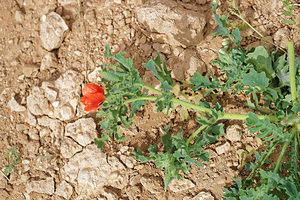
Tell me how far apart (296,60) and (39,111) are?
8.46 ft

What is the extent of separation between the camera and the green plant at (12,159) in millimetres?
3257

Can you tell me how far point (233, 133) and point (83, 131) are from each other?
1.45 metres

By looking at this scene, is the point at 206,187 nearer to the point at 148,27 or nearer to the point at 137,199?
the point at 137,199

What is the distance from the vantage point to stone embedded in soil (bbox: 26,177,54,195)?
3.05 metres

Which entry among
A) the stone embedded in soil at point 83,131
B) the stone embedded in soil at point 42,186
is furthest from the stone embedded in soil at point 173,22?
the stone embedded in soil at point 42,186

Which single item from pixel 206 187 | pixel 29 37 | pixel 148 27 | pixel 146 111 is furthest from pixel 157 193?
pixel 29 37

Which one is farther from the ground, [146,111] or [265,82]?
[265,82]

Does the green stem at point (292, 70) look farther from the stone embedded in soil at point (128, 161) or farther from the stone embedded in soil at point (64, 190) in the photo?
the stone embedded in soil at point (64, 190)

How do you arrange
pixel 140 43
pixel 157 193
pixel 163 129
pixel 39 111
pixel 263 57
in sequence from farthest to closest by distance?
pixel 39 111 < pixel 140 43 < pixel 163 129 < pixel 157 193 < pixel 263 57

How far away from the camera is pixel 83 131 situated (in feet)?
9.98

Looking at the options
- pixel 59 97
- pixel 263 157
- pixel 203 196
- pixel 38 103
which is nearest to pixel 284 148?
pixel 263 157

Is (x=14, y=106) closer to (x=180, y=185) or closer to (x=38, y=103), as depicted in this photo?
(x=38, y=103)

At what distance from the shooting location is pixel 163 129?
2857 millimetres

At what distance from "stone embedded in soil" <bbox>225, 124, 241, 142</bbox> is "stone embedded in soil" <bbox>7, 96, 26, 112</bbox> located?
2257 mm
